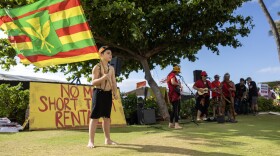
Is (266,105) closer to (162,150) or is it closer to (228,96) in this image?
(228,96)

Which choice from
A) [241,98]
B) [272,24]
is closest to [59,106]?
[241,98]

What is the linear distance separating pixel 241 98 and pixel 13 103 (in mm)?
12600

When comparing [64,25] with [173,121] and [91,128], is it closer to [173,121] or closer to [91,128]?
[91,128]

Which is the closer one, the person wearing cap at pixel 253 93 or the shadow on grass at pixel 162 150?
the shadow on grass at pixel 162 150

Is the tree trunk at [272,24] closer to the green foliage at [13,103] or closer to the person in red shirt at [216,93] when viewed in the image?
the person in red shirt at [216,93]

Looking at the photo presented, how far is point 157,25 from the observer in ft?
53.1

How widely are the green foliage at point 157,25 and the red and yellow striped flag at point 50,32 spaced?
554 centimetres

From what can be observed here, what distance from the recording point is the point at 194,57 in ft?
66.7

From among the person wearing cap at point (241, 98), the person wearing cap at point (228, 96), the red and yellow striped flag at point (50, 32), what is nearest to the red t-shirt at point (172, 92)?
the person wearing cap at point (228, 96)

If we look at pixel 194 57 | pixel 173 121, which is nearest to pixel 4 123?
pixel 173 121

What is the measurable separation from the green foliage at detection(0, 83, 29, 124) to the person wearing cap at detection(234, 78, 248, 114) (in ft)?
38.4

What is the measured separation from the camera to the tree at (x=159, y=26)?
14.2 metres

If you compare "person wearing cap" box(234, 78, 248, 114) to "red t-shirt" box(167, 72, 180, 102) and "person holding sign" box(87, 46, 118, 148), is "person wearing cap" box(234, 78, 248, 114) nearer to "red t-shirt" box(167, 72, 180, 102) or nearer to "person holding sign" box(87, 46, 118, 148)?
"red t-shirt" box(167, 72, 180, 102)

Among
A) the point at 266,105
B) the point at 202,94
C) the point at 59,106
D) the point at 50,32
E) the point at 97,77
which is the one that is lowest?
the point at 266,105
